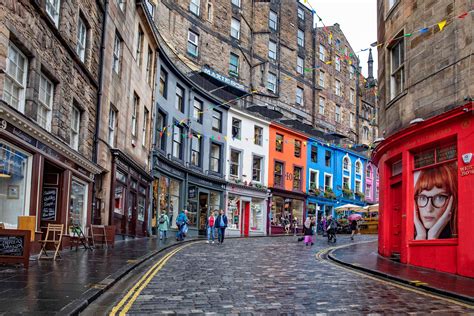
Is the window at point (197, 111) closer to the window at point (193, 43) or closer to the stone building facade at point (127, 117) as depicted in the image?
the window at point (193, 43)

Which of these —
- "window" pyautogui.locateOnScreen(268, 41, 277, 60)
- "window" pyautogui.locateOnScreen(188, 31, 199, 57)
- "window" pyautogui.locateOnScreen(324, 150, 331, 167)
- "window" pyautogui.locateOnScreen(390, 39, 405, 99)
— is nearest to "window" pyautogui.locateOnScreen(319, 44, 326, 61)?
"window" pyautogui.locateOnScreen(268, 41, 277, 60)

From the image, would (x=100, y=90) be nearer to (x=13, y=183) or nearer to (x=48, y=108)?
A: (x=48, y=108)

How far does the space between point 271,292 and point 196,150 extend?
2415 cm

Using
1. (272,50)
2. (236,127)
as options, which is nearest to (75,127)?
(236,127)

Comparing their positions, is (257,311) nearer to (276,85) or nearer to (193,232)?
(193,232)

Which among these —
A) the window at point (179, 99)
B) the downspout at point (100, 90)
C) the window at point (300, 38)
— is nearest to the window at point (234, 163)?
the window at point (179, 99)

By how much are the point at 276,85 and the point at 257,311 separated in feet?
118

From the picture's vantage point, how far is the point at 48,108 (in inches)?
585

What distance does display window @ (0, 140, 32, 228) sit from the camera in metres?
12.0

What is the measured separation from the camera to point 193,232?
32438 mm

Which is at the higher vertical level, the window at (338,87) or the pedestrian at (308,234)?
the window at (338,87)

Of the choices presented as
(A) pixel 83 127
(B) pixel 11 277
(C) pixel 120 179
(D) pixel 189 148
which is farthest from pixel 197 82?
(B) pixel 11 277

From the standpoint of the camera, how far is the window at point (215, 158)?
35.2m

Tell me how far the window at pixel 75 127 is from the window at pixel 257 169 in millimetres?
21774
